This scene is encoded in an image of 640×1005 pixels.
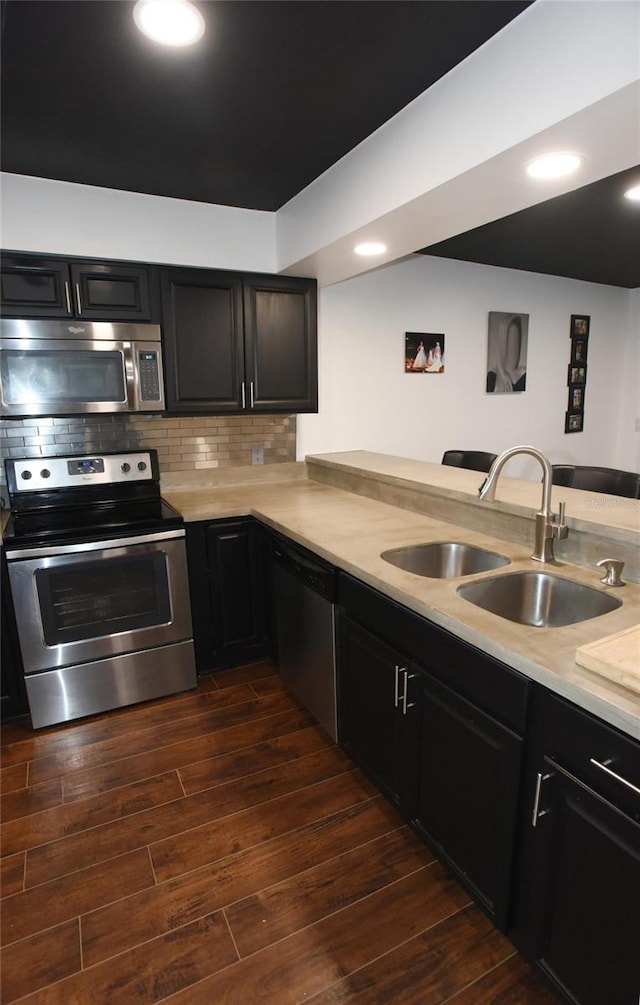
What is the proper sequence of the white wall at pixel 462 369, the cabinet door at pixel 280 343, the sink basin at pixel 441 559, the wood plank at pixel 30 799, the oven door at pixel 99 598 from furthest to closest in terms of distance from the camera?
the white wall at pixel 462 369 → the cabinet door at pixel 280 343 → the oven door at pixel 99 598 → the sink basin at pixel 441 559 → the wood plank at pixel 30 799

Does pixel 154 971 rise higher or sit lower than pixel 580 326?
lower

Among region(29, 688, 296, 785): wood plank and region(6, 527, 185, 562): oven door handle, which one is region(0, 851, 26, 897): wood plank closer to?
region(29, 688, 296, 785): wood plank

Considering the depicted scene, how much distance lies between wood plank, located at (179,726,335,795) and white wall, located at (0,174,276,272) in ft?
7.70

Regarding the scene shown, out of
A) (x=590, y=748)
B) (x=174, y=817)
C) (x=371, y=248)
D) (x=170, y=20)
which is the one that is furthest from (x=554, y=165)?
(x=174, y=817)

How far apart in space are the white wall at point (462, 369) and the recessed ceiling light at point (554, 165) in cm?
185

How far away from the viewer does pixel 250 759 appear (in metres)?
2.12

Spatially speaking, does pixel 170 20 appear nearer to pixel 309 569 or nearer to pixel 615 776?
pixel 309 569

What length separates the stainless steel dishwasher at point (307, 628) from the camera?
2.02 meters

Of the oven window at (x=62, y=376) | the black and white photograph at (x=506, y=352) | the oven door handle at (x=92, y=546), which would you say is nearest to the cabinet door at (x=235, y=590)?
the oven door handle at (x=92, y=546)

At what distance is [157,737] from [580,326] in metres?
4.74

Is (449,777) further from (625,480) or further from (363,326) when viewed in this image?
(363,326)

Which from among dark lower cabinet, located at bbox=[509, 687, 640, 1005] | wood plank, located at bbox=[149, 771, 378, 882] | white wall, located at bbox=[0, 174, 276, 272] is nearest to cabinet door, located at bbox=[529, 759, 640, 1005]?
dark lower cabinet, located at bbox=[509, 687, 640, 1005]

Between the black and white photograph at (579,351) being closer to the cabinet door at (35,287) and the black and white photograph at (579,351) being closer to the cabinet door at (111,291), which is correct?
the cabinet door at (111,291)

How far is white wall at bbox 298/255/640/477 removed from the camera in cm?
345
